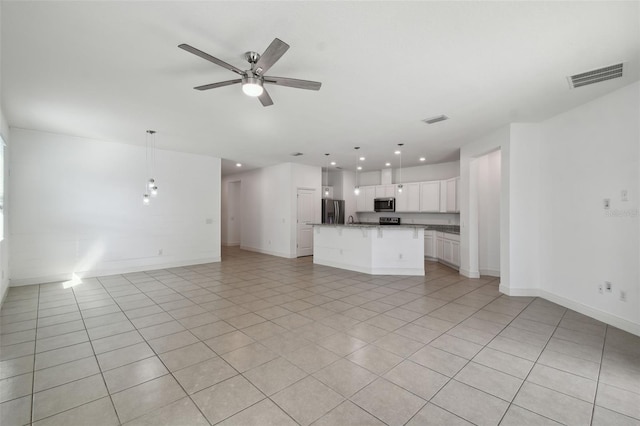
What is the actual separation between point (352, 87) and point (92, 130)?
5.00 metres

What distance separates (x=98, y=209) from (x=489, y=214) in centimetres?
854

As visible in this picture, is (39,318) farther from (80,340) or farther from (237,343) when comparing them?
(237,343)

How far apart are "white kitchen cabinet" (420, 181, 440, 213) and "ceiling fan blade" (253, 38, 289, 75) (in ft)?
22.4

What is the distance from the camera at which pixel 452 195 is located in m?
7.63

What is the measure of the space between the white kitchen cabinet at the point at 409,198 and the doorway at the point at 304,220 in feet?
9.16

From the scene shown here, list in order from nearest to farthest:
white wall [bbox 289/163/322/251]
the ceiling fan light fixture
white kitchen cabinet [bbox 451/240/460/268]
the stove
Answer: the ceiling fan light fixture, white kitchen cabinet [bbox 451/240/460/268], white wall [bbox 289/163/322/251], the stove

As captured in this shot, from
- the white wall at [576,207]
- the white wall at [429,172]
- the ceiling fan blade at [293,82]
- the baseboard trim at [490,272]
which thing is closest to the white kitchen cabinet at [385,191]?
the white wall at [429,172]

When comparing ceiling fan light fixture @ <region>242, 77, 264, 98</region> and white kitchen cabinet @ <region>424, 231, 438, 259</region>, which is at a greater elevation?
ceiling fan light fixture @ <region>242, 77, 264, 98</region>

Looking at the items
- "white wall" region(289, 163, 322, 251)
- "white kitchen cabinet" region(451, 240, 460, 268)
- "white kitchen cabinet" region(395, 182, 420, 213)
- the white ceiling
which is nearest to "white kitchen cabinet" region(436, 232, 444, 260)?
"white kitchen cabinet" region(451, 240, 460, 268)

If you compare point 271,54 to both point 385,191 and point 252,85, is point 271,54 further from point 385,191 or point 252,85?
point 385,191

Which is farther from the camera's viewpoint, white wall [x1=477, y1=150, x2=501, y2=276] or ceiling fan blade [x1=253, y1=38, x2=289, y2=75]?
white wall [x1=477, y1=150, x2=501, y2=276]

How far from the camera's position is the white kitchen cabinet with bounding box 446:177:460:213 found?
297 inches

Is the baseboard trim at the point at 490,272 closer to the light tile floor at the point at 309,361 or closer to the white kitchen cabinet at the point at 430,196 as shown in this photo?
the light tile floor at the point at 309,361

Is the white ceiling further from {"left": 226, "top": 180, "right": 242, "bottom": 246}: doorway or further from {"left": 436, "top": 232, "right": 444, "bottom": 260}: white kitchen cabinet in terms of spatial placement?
{"left": 226, "top": 180, "right": 242, "bottom": 246}: doorway
